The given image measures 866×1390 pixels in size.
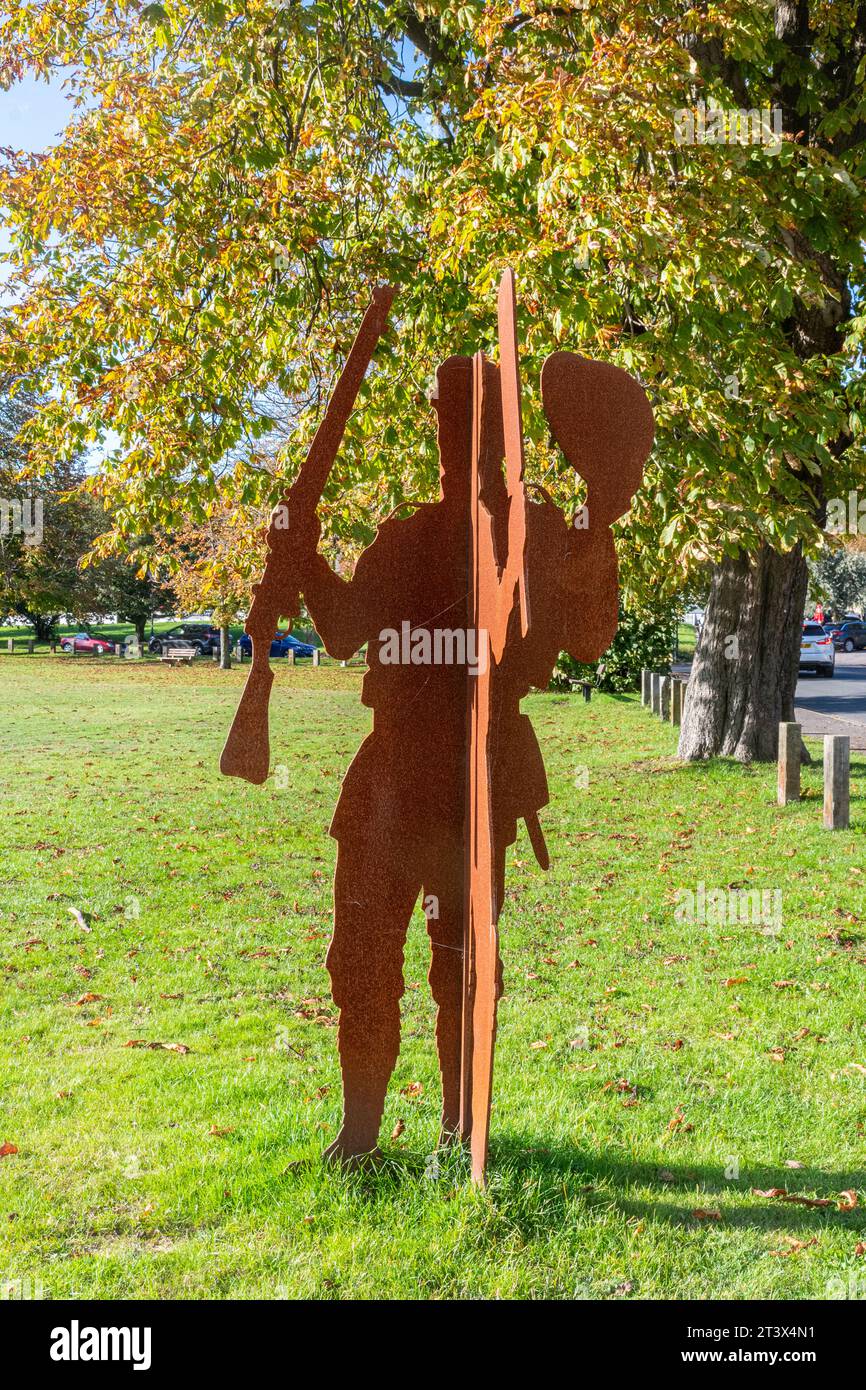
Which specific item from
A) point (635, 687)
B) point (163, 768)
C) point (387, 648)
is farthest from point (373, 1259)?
point (635, 687)

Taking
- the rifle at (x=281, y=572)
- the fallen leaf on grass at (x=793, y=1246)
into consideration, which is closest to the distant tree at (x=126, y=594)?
the rifle at (x=281, y=572)

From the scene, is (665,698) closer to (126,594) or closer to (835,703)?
(835,703)

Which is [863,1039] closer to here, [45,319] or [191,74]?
[45,319]

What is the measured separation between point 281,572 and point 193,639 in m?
46.0

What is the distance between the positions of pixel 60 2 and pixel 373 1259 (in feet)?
32.3

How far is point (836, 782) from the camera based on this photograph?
9.88 m

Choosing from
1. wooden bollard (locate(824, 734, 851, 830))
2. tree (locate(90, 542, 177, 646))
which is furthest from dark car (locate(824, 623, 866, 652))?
wooden bollard (locate(824, 734, 851, 830))

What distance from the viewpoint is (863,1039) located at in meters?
5.39

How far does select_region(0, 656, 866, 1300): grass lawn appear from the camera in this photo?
3375 millimetres

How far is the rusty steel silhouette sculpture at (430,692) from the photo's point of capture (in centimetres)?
356

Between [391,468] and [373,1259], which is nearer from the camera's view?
[373,1259]

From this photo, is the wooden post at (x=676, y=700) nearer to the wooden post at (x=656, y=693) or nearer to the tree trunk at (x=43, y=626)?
the wooden post at (x=656, y=693)

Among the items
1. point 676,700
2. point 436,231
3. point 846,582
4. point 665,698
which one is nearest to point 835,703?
point 665,698
